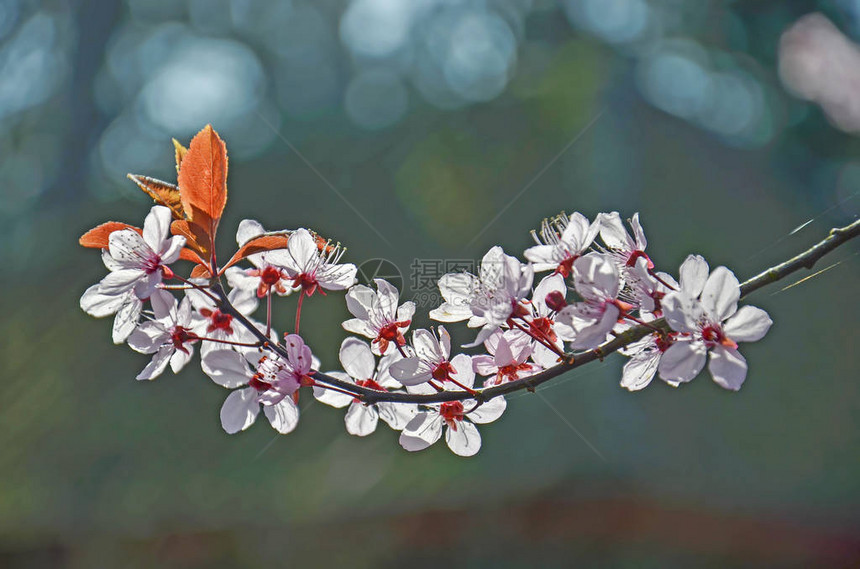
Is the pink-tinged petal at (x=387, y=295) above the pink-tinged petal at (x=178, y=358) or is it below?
above

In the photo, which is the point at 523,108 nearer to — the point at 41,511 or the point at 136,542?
the point at 136,542

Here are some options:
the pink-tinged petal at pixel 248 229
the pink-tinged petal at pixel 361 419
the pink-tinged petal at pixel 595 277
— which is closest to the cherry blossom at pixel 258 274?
the pink-tinged petal at pixel 248 229

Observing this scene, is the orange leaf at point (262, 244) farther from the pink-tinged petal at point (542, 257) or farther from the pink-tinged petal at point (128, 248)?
the pink-tinged petal at point (542, 257)

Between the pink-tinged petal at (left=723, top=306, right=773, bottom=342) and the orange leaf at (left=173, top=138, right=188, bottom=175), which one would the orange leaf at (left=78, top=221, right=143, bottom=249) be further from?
the pink-tinged petal at (left=723, top=306, right=773, bottom=342)

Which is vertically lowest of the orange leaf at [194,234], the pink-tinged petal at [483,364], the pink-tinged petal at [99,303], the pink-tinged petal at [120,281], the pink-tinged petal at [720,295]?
the pink-tinged petal at [99,303]

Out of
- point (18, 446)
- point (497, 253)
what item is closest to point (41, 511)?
point (18, 446)

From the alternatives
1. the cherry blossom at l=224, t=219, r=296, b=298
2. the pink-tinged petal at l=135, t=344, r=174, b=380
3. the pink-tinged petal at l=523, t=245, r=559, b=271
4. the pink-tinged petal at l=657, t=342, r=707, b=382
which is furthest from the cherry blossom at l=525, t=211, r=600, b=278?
the pink-tinged petal at l=135, t=344, r=174, b=380

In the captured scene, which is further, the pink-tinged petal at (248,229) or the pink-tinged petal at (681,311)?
the pink-tinged petal at (248,229)
